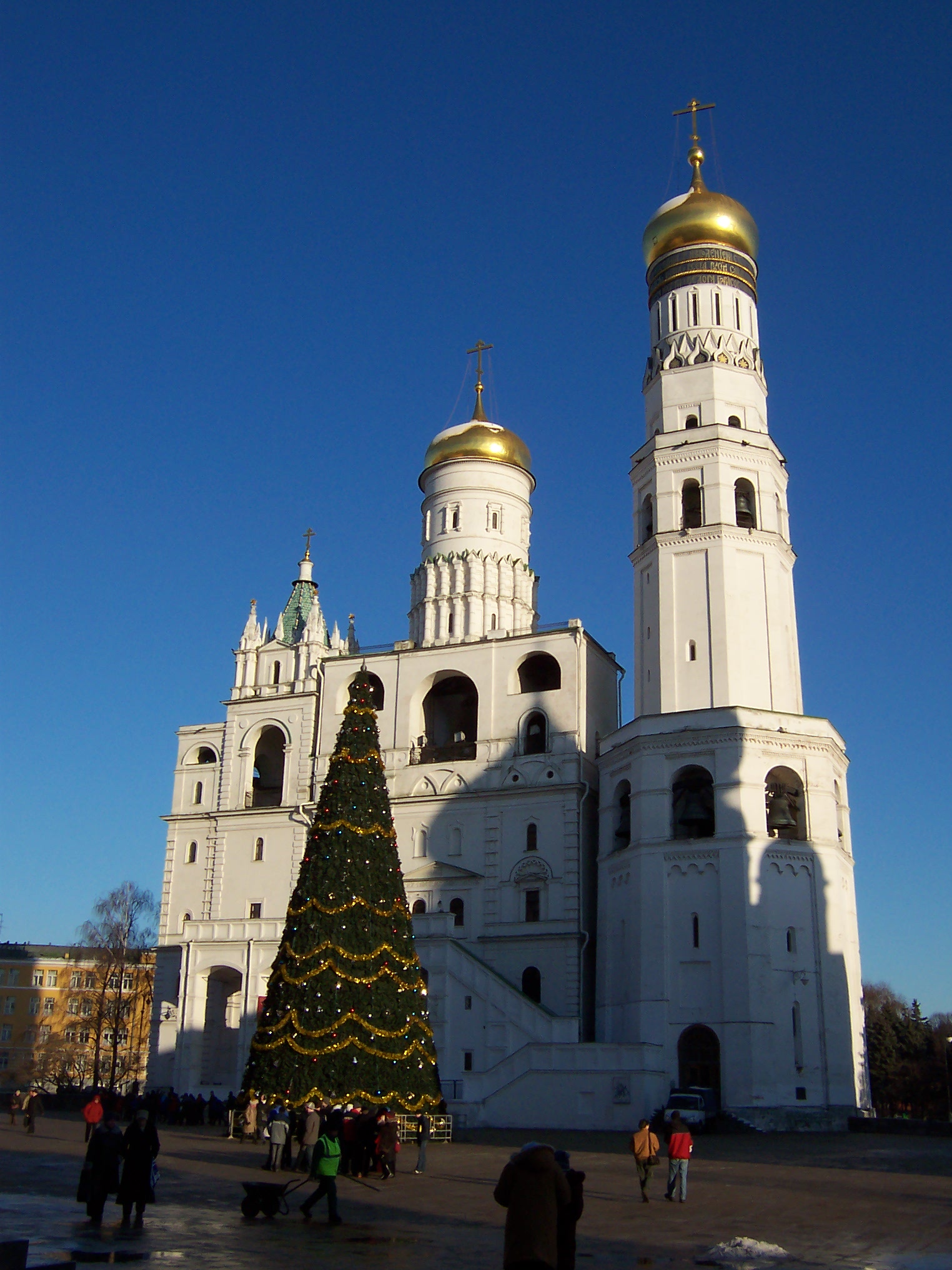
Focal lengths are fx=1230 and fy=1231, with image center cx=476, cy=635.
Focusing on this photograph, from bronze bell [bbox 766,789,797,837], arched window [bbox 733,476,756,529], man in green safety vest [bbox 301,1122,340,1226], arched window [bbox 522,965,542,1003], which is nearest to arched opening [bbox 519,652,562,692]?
arched window [bbox 733,476,756,529]

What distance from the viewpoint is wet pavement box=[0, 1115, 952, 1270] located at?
38.2 feet

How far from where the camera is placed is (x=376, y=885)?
83.3 ft

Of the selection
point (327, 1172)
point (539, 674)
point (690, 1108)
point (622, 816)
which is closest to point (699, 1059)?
point (690, 1108)

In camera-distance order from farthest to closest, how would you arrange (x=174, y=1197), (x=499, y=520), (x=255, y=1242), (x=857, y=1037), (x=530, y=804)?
(x=499, y=520) → (x=530, y=804) → (x=857, y=1037) → (x=174, y=1197) → (x=255, y=1242)

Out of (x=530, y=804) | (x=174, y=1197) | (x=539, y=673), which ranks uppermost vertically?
(x=539, y=673)

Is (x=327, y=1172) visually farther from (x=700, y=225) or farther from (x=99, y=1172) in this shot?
(x=700, y=225)

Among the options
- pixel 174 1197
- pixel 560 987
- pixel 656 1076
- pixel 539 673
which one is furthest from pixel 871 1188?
pixel 539 673

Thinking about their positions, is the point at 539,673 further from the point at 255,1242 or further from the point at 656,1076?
the point at 255,1242

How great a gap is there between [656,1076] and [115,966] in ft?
111

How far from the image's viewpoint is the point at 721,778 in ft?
119

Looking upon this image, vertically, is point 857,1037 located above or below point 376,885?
below

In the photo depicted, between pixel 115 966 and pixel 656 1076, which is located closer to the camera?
pixel 656 1076

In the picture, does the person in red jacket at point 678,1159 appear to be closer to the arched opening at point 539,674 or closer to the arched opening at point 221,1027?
the arched opening at point 221,1027

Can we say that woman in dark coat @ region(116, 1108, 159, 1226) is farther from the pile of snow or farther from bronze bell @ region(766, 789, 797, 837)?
bronze bell @ region(766, 789, 797, 837)
